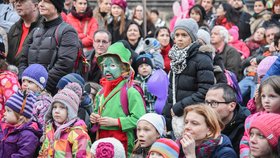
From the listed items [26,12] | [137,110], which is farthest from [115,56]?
[26,12]

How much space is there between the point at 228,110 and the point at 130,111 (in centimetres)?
135

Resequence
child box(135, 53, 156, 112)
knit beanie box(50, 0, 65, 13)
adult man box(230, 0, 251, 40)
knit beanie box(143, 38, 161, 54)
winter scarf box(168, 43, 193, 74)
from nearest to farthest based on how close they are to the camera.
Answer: winter scarf box(168, 43, 193, 74)
knit beanie box(50, 0, 65, 13)
child box(135, 53, 156, 112)
knit beanie box(143, 38, 161, 54)
adult man box(230, 0, 251, 40)

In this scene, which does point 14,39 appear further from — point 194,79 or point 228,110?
Result: point 228,110

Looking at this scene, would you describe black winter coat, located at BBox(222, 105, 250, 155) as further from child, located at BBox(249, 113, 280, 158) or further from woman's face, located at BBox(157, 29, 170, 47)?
woman's face, located at BBox(157, 29, 170, 47)

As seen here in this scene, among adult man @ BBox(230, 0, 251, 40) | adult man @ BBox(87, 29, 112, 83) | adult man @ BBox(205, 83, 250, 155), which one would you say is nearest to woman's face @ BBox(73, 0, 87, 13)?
adult man @ BBox(87, 29, 112, 83)

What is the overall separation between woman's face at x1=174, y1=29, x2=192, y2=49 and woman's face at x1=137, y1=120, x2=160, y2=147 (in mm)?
1414

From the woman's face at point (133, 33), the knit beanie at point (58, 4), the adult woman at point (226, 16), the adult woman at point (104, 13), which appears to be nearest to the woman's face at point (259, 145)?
the knit beanie at point (58, 4)

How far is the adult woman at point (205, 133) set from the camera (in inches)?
341

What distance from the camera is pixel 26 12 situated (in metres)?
12.5

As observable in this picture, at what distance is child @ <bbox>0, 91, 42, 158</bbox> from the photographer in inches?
397

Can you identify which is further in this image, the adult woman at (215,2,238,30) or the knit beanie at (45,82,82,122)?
the adult woman at (215,2,238,30)

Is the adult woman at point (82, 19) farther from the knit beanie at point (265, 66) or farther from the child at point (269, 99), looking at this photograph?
the child at point (269, 99)

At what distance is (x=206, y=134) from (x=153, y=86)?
4.00 meters

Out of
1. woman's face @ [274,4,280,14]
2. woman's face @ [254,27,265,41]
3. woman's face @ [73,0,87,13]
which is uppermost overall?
woman's face @ [73,0,87,13]
